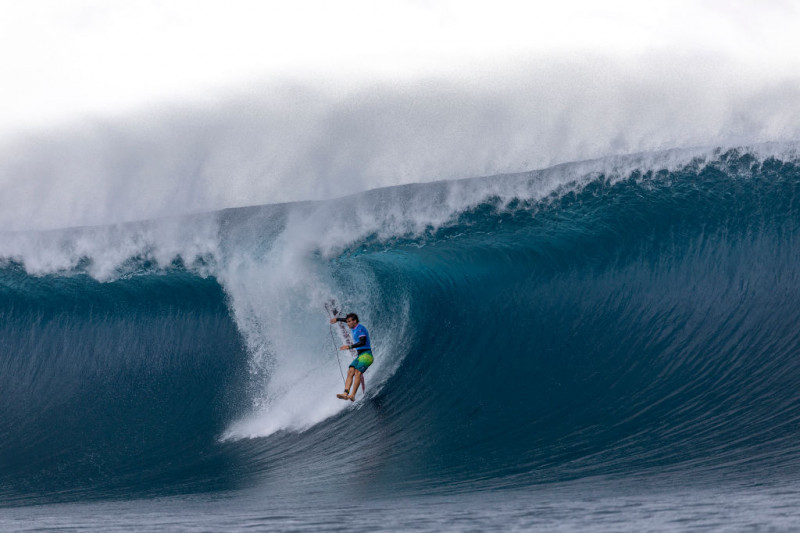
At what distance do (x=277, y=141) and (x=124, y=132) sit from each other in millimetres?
2476

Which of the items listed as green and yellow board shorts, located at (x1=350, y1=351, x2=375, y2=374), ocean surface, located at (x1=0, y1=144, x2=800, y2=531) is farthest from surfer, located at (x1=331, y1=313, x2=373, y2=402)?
ocean surface, located at (x1=0, y1=144, x2=800, y2=531)

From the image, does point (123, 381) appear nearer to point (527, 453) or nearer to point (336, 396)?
point (336, 396)

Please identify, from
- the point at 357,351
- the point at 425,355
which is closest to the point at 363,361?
the point at 357,351

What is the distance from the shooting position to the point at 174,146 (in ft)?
40.3

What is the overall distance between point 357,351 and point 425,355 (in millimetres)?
1092

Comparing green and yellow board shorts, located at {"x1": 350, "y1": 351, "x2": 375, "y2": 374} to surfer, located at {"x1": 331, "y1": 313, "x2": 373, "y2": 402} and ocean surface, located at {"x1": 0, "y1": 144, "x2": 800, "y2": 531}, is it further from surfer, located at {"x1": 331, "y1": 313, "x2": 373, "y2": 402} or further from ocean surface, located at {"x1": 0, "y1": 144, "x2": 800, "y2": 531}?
ocean surface, located at {"x1": 0, "y1": 144, "x2": 800, "y2": 531}

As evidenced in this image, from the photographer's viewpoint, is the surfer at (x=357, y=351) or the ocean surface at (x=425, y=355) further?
the surfer at (x=357, y=351)

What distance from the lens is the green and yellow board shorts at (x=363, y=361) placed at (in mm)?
8391

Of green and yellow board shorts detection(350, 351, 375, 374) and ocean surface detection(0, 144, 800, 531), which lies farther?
green and yellow board shorts detection(350, 351, 375, 374)

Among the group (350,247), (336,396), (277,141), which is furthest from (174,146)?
(336,396)

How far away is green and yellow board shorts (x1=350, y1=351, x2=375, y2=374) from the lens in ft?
27.5

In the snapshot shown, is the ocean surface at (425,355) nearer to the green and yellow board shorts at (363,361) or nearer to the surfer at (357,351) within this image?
the surfer at (357,351)

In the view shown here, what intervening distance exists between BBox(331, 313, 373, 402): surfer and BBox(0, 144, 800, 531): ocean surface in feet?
1.15

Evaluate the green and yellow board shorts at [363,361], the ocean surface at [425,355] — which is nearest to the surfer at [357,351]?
the green and yellow board shorts at [363,361]
